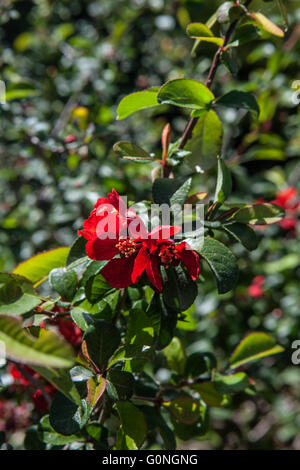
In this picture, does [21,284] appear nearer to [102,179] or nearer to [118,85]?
[102,179]

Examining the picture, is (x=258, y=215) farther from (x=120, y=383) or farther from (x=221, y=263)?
(x=120, y=383)

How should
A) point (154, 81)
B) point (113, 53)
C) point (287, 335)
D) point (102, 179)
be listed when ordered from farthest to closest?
point (154, 81) → point (113, 53) → point (287, 335) → point (102, 179)

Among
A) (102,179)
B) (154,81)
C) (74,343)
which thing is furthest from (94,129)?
(154,81)

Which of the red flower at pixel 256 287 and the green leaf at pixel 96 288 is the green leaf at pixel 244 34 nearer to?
the green leaf at pixel 96 288

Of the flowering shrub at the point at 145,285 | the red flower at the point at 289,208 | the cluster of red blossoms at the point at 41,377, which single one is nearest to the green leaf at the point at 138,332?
the flowering shrub at the point at 145,285

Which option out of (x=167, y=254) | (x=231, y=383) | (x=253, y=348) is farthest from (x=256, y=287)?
(x=167, y=254)

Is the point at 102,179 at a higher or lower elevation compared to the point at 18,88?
lower

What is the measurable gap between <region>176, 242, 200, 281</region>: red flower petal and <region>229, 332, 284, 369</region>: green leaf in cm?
33

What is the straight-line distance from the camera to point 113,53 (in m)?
1.80

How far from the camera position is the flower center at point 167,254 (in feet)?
1.97

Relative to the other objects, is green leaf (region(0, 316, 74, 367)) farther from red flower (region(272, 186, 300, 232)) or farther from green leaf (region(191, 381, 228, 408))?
red flower (region(272, 186, 300, 232))

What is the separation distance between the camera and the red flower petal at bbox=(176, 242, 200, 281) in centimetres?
61

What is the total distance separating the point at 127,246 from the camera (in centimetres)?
60

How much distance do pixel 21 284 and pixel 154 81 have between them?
156cm
